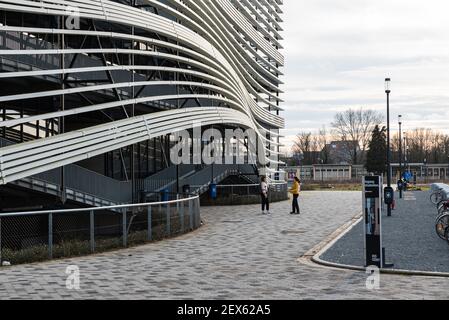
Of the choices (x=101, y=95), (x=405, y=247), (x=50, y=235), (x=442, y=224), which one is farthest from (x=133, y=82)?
(x=405, y=247)

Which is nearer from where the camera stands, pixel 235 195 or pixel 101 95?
pixel 101 95

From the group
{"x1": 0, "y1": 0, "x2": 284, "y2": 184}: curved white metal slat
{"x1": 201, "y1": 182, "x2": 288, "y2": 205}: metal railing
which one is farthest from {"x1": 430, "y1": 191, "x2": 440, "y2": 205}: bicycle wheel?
{"x1": 0, "y1": 0, "x2": 284, "y2": 184}: curved white metal slat

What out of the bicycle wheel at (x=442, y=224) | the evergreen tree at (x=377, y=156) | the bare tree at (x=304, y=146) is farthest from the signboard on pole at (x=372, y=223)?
the bare tree at (x=304, y=146)

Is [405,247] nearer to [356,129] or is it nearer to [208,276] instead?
[208,276]

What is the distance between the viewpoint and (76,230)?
1387 centimetres

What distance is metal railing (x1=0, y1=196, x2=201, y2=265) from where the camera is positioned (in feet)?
41.8

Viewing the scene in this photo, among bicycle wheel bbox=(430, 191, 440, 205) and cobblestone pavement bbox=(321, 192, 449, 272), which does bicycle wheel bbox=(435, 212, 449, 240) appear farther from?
bicycle wheel bbox=(430, 191, 440, 205)

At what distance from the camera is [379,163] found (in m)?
96.4

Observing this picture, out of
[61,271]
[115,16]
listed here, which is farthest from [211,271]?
[115,16]

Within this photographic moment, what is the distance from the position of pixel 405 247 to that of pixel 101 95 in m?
14.7

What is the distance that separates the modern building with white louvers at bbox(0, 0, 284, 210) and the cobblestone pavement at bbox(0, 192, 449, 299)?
532 centimetres

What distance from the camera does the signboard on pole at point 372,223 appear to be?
37.7 ft

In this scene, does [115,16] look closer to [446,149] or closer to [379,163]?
[379,163]

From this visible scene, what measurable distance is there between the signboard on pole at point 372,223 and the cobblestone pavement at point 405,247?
0.52 m
